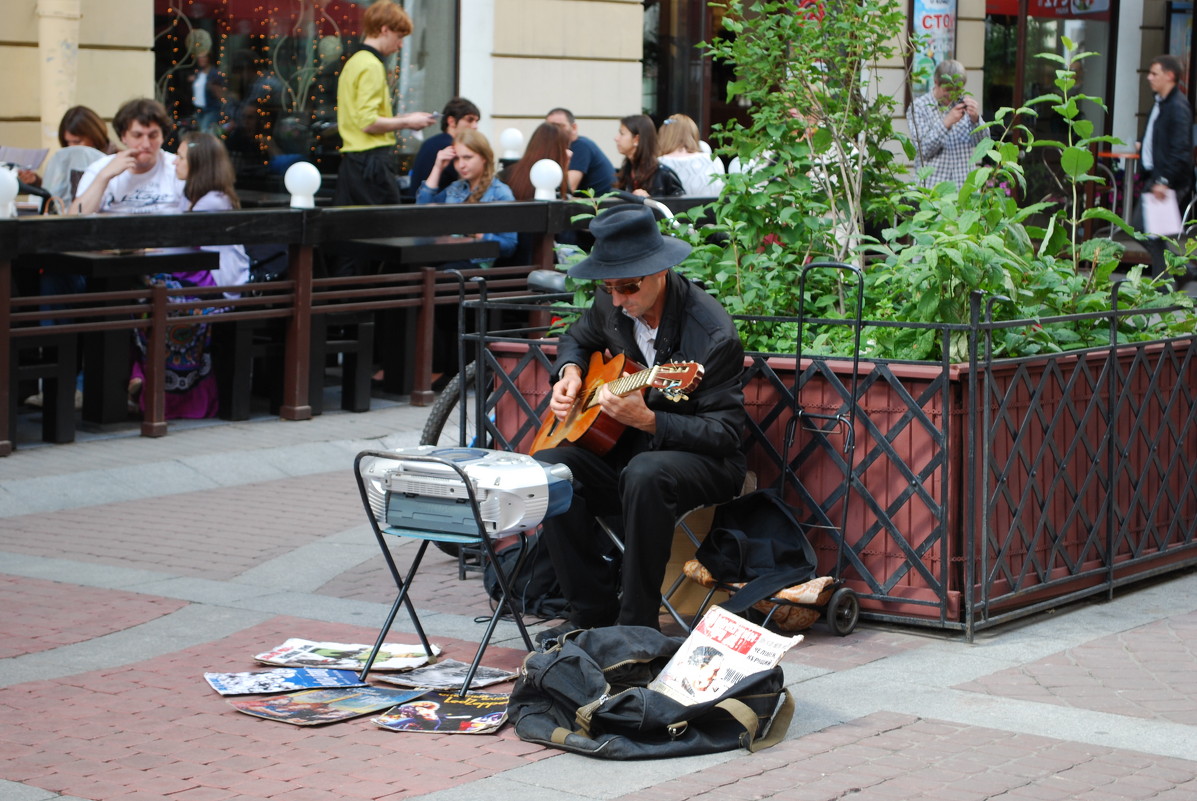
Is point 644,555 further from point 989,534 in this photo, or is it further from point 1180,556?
point 1180,556

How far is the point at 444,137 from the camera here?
1234 centimetres

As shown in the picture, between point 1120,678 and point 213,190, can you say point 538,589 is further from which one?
point 213,190

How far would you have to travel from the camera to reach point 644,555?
5.65 metres

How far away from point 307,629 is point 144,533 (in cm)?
187

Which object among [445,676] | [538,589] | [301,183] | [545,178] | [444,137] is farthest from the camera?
[444,137]

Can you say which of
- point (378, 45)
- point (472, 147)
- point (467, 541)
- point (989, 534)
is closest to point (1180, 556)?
point (989, 534)

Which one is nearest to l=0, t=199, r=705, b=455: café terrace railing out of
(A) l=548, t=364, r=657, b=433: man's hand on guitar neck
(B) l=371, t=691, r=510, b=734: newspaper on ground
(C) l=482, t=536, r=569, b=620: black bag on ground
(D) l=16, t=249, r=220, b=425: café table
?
(D) l=16, t=249, r=220, b=425: café table

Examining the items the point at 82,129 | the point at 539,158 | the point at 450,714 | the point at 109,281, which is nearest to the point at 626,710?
the point at 450,714

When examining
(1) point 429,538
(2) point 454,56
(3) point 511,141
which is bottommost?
(1) point 429,538

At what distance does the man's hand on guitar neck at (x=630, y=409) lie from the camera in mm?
5730

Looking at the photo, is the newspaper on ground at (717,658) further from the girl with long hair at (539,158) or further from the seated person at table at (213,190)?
the girl with long hair at (539,158)

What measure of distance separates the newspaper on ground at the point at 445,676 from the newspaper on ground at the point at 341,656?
61 millimetres

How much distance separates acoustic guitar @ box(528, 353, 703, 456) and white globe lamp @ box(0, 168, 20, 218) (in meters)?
3.72

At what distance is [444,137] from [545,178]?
1.51m
